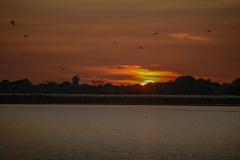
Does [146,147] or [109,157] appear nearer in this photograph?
[109,157]

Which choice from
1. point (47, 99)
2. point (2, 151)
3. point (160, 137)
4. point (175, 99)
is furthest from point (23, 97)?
point (2, 151)

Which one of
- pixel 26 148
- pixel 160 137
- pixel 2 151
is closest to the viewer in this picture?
pixel 2 151

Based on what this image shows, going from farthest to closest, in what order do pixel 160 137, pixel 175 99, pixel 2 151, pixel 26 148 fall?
pixel 175 99 → pixel 160 137 → pixel 26 148 → pixel 2 151

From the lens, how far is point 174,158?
30.0m

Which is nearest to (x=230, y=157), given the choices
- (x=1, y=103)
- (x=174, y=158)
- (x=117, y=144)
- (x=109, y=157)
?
(x=174, y=158)

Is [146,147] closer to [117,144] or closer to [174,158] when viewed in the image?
[117,144]

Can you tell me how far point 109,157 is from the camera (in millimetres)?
30172

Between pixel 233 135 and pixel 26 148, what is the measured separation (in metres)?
20.5

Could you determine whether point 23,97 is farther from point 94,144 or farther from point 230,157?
point 230,157

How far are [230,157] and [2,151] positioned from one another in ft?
47.2

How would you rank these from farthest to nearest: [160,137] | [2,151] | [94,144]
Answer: [160,137] → [94,144] → [2,151]

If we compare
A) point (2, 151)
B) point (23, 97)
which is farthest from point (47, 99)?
point (2, 151)

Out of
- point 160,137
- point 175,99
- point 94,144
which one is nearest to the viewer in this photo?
point 94,144

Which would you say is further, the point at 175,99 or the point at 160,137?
the point at 175,99
